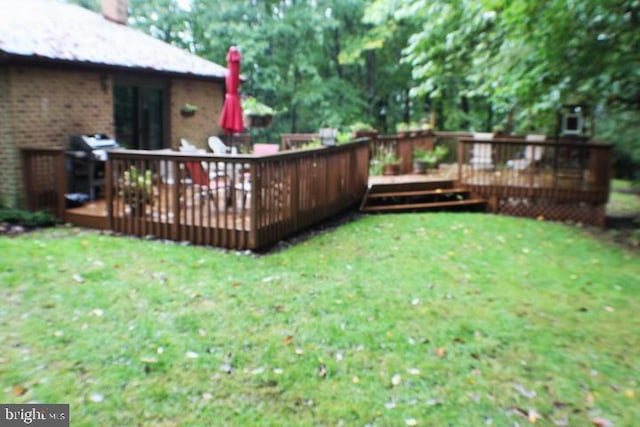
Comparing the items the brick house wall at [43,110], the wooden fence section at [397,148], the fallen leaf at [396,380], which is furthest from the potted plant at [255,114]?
the fallen leaf at [396,380]

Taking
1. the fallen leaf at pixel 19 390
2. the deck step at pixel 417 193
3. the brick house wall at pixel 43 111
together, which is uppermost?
the brick house wall at pixel 43 111

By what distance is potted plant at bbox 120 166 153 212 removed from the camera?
7.90 metres

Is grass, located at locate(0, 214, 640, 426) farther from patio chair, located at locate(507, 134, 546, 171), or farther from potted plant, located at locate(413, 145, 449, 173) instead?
potted plant, located at locate(413, 145, 449, 173)

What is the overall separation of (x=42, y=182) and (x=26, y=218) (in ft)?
3.22

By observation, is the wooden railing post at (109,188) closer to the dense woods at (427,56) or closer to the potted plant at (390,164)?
the dense woods at (427,56)

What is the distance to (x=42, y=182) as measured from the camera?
923 centimetres

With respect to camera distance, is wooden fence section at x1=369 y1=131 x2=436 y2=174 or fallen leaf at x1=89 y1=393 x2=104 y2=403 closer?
fallen leaf at x1=89 y1=393 x2=104 y2=403

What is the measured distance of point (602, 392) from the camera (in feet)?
12.9

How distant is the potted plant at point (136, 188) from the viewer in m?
7.90

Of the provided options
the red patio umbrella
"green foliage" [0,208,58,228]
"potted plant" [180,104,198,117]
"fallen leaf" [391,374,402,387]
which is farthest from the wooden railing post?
"potted plant" [180,104,198,117]

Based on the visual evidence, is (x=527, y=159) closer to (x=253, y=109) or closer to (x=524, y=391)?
(x=253, y=109)

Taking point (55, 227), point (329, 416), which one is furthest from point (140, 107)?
point (329, 416)

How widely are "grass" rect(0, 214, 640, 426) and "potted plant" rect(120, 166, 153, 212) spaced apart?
596 mm

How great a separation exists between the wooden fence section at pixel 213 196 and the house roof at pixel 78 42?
9.28 feet
